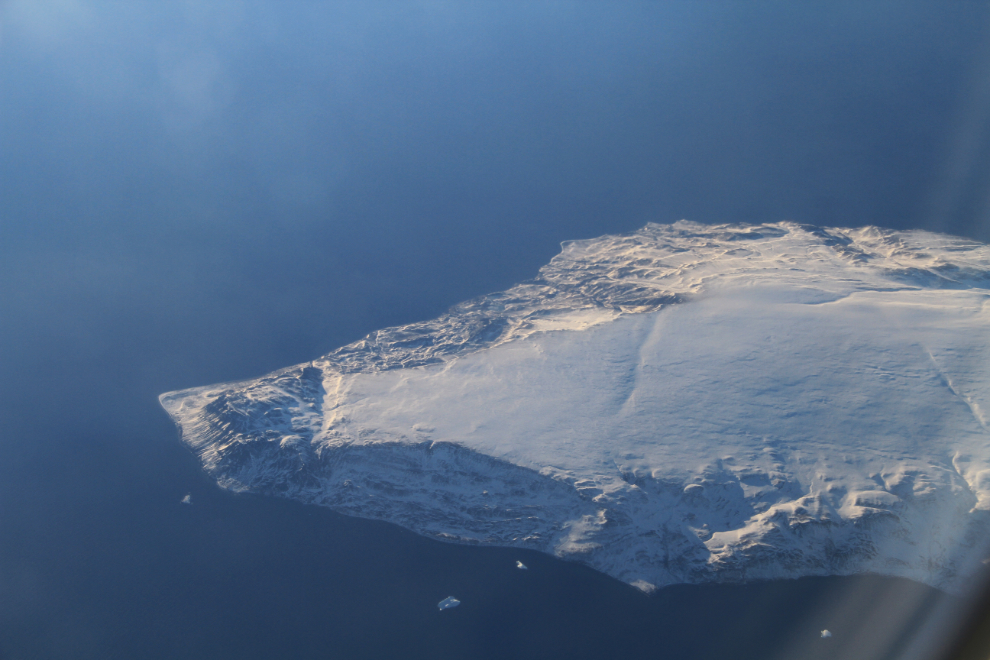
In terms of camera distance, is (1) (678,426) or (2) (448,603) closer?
(2) (448,603)

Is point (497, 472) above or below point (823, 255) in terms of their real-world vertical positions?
below

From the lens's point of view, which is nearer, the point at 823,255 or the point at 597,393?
the point at 597,393

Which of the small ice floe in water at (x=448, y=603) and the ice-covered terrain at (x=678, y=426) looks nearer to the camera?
the small ice floe in water at (x=448, y=603)

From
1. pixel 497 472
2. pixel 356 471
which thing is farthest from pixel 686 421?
pixel 356 471

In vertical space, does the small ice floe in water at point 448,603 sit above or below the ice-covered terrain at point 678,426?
below

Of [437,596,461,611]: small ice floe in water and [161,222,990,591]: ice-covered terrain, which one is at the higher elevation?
[161,222,990,591]: ice-covered terrain

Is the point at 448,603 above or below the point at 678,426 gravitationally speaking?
below

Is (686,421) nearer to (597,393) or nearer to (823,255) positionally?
(597,393)

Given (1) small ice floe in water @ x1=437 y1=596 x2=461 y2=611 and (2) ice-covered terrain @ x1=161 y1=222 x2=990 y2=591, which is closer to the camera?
(1) small ice floe in water @ x1=437 y1=596 x2=461 y2=611
